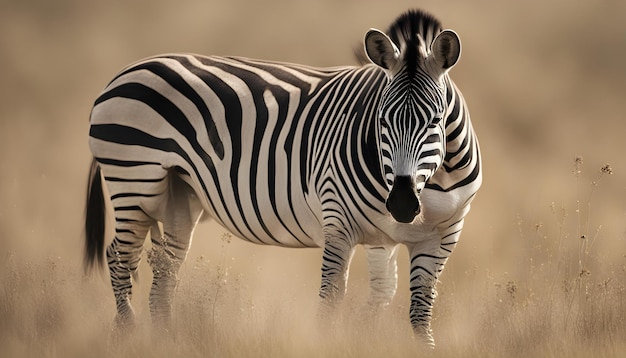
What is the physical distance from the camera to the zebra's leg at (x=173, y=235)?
8.41m

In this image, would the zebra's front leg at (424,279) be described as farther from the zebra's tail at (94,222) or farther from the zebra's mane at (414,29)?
the zebra's tail at (94,222)

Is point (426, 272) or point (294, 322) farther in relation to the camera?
point (294, 322)

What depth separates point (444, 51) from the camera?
253 inches

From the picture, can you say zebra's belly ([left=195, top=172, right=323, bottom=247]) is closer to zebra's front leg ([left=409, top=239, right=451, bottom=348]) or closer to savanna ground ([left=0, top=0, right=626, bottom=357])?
savanna ground ([left=0, top=0, right=626, bottom=357])

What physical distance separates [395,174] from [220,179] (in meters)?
2.25

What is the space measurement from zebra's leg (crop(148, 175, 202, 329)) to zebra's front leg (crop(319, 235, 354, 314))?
154 cm

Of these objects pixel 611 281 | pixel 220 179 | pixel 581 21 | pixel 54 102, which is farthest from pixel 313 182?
pixel 581 21

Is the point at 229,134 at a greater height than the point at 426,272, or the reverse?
the point at 229,134

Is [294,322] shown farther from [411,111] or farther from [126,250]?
[411,111]

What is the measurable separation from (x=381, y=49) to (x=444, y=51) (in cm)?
40

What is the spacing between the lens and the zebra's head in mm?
6094

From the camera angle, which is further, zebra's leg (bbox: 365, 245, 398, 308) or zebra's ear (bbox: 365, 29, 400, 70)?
zebra's leg (bbox: 365, 245, 398, 308)

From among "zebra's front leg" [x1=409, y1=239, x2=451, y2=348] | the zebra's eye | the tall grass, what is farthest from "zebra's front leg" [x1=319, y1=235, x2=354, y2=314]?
the zebra's eye

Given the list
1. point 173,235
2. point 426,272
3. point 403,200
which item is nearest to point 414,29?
point 403,200
